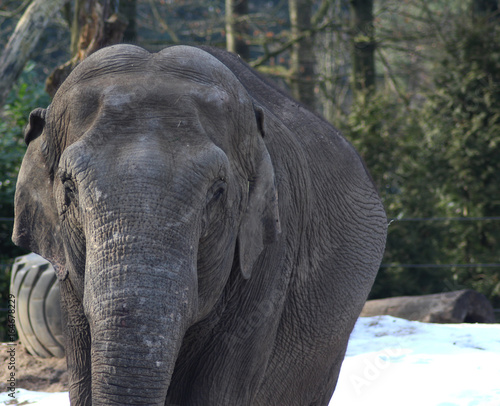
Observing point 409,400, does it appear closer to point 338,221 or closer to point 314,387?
point 314,387

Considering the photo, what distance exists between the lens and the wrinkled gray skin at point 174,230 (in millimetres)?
2191

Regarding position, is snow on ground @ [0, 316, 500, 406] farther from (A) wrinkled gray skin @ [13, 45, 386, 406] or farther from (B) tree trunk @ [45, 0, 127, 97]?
(B) tree trunk @ [45, 0, 127, 97]

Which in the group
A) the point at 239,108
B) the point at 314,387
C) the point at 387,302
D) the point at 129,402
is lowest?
the point at 387,302

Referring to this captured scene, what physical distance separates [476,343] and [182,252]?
491cm

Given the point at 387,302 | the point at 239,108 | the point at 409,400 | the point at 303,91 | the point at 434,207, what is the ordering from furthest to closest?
the point at 303,91 < the point at 434,207 < the point at 387,302 < the point at 409,400 < the point at 239,108

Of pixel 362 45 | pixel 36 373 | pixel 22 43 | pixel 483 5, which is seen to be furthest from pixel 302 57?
pixel 36 373

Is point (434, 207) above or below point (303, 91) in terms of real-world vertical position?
below

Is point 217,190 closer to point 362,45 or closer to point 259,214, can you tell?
point 259,214

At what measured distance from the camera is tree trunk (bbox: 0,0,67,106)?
639 cm

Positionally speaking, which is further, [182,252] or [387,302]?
[387,302]

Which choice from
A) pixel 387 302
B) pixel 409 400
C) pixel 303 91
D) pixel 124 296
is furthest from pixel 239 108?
pixel 303 91

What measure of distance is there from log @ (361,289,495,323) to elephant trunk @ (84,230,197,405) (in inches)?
238

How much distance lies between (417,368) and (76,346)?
147 inches

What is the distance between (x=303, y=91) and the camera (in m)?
13.2
